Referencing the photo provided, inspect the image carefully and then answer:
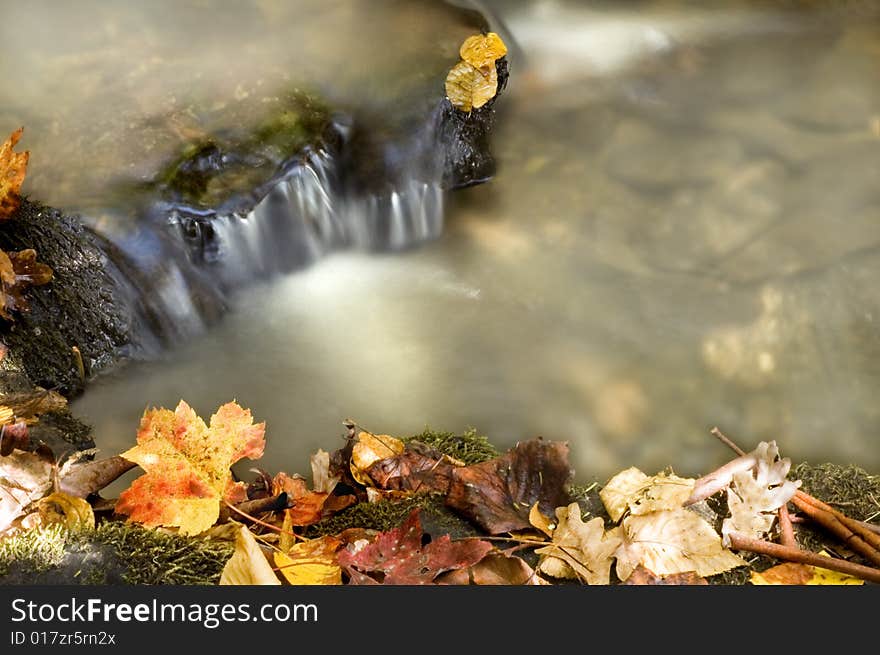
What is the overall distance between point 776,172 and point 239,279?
316cm

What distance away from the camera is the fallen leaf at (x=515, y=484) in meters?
2.14

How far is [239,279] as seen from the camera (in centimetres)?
409

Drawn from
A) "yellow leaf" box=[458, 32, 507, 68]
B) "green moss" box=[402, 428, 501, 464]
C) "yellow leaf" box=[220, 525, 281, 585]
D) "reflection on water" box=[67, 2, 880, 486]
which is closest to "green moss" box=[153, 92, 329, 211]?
"reflection on water" box=[67, 2, 880, 486]

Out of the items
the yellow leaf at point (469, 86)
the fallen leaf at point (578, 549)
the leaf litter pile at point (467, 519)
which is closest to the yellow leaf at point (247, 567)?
the leaf litter pile at point (467, 519)

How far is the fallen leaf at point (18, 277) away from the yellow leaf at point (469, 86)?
7.70 feet

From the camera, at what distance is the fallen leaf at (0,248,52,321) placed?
122 inches

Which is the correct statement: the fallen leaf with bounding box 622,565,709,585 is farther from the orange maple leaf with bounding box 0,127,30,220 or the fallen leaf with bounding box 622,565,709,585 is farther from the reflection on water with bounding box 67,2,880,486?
the orange maple leaf with bounding box 0,127,30,220

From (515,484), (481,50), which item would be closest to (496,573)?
(515,484)

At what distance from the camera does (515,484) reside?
2.21 m

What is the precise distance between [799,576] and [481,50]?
3.56m

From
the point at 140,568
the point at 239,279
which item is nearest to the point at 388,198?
the point at 239,279

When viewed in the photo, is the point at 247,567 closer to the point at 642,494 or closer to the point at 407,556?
the point at 407,556

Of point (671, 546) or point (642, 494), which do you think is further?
point (642, 494)

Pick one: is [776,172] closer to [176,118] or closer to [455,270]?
[455,270]
